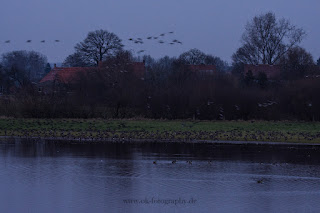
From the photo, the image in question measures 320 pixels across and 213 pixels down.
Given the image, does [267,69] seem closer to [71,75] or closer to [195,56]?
[195,56]

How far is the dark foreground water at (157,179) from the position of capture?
12.3 metres

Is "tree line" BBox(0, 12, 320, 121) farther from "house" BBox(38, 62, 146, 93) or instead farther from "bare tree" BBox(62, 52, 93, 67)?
"bare tree" BBox(62, 52, 93, 67)

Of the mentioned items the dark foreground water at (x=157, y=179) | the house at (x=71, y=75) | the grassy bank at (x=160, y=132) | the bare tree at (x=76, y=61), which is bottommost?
the dark foreground water at (x=157, y=179)

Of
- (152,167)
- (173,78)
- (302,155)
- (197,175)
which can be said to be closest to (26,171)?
(152,167)

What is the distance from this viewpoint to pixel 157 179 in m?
15.7

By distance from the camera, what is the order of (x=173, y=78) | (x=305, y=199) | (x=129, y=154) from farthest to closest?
(x=173, y=78), (x=129, y=154), (x=305, y=199)

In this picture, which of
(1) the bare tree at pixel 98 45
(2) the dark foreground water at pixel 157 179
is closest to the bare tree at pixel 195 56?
(1) the bare tree at pixel 98 45

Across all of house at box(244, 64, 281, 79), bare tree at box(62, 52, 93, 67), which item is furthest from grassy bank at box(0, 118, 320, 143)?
bare tree at box(62, 52, 93, 67)

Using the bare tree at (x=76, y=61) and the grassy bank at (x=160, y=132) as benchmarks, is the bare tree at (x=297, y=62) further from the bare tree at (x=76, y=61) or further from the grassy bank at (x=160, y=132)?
the bare tree at (x=76, y=61)

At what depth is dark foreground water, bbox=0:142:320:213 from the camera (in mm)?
12259

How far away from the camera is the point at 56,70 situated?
270 ft

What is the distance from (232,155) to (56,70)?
209 ft

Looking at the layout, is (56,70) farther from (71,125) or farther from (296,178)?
(296,178)

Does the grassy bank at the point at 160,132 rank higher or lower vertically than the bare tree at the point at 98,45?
lower
